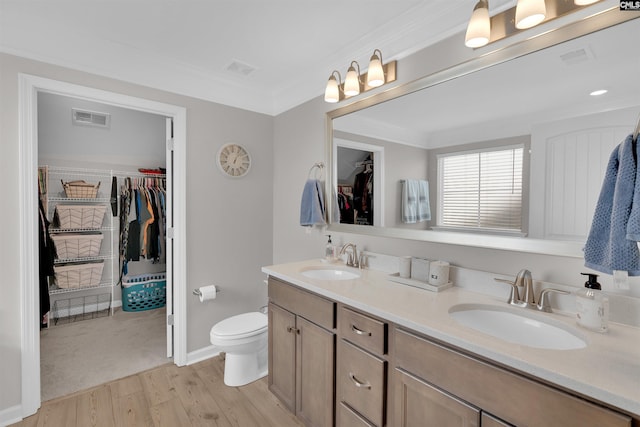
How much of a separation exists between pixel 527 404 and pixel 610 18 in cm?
142

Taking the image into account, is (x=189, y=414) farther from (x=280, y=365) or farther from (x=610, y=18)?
(x=610, y=18)

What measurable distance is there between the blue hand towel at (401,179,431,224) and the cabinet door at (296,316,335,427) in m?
0.85

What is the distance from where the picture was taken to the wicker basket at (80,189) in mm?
3279

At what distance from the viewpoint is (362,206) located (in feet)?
7.18

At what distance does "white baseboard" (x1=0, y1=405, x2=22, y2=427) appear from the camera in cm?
182

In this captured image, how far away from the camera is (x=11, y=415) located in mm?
1848

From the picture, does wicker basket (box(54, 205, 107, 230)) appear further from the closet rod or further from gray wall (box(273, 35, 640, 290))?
gray wall (box(273, 35, 640, 290))

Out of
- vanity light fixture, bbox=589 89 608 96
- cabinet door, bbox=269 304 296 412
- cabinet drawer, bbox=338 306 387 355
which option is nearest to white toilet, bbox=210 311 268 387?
cabinet door, bbox=269 304 296 412

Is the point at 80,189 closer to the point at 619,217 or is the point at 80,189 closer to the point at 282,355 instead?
the point at 282,355

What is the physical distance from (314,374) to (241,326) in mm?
853

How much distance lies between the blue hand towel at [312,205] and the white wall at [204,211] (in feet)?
2.21

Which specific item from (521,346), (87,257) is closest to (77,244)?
(87,257)

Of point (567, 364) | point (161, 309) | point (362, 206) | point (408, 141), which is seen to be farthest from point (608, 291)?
point (161, 309)

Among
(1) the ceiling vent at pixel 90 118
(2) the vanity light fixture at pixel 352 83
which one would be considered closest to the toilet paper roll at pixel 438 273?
(2) the vanity light fixture at pixel 352 83
